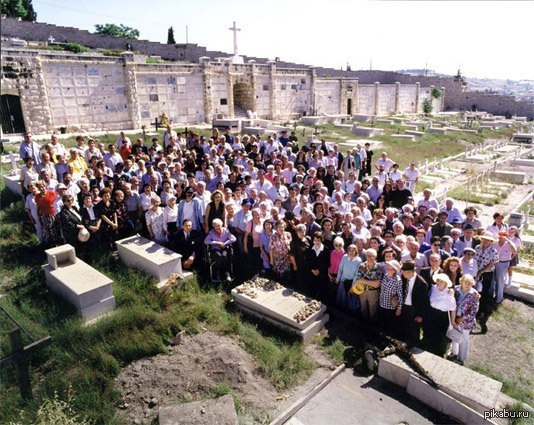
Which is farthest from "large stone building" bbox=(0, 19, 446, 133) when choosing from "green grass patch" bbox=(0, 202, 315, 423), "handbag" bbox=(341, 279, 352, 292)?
"handbag" bbox=(341, 279, 352, 292)

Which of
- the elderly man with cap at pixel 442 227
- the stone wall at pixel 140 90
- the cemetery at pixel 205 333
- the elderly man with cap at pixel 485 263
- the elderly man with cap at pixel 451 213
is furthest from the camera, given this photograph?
the stone wall at pixel 140 90

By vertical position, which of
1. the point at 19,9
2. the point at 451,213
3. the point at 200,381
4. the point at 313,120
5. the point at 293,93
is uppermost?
the point at 19,9

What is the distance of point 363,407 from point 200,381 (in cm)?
225

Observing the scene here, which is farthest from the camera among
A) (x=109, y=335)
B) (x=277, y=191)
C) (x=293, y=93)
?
(x=293, y=93)

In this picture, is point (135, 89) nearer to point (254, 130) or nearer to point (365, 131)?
point (254, 130)

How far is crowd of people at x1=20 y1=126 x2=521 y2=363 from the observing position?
6.30 metres

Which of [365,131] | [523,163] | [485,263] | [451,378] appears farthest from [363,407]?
[365,131]

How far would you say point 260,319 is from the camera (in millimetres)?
6926

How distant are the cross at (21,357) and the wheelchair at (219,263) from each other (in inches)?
133

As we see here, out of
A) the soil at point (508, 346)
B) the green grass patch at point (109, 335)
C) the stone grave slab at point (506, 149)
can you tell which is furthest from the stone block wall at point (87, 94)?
the stone grave slab at point (506, 149)

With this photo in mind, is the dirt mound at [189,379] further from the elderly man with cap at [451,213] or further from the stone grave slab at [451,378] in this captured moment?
the elderly man with cap at [451,213]

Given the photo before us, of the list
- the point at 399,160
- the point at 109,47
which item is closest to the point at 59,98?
the point at 399,160

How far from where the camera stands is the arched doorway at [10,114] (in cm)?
2036

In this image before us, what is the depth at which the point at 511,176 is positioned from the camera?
19.0 meters
